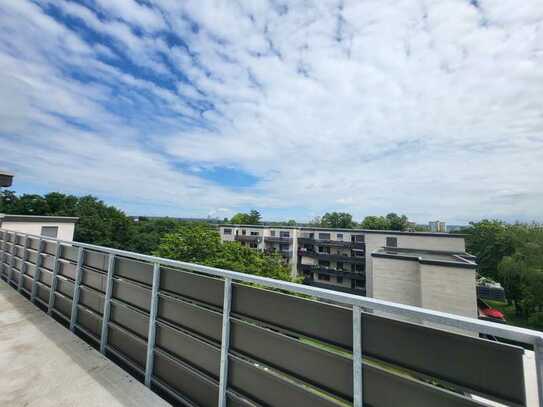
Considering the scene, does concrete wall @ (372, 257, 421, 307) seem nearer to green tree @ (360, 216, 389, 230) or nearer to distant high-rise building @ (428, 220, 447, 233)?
green tree @ (360, 216, 389, 230)

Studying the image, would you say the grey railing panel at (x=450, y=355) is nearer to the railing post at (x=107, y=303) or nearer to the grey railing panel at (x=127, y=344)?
the grey railing panel at (x=127, y=344)

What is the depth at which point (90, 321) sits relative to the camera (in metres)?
2.74

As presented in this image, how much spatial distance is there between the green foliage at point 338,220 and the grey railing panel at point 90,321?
206ft

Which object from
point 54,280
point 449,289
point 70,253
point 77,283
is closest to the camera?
point 77,283

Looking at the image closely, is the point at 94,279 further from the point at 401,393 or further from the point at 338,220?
the point at 338,220

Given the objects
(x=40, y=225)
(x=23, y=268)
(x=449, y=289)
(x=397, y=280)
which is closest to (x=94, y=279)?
(x=23, y=268)

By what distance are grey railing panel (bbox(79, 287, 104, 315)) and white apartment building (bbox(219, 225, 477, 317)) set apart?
1373cm

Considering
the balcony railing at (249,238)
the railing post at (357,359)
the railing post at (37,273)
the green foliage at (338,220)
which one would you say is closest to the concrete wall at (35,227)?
the railing post at (37,273)

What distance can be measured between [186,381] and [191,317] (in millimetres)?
489

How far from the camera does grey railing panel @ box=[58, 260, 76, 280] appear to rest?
3.08 metres

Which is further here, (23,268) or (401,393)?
(23,268)

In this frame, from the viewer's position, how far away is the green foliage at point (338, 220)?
62.6 metres

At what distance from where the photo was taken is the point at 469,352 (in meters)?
0.90

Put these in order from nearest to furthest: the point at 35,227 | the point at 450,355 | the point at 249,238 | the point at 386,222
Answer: the point at 450,355, the point at 35,227, the point at 249,238, the point at 386,222
